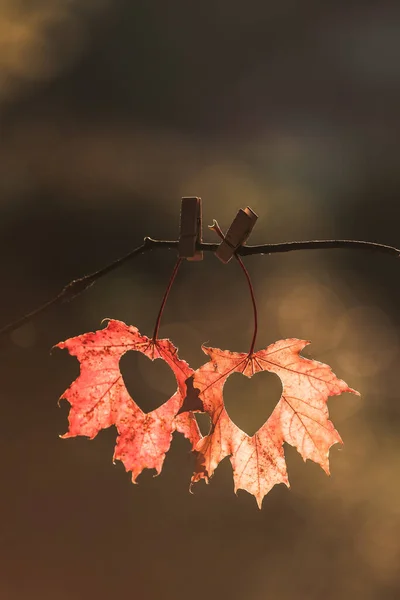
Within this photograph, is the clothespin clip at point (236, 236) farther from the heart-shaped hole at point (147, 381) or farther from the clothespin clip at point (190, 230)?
the heart-shaped hole at point (147, 381)

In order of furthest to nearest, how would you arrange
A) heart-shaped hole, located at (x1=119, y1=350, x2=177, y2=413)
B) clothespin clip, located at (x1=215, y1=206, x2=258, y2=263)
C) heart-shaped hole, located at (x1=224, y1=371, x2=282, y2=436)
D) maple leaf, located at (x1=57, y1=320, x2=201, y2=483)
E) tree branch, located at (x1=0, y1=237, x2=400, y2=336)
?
1. heart-shaped hole, located at (x1=119, y1=350, x2=177, y2=413)
2. heart-shaped hole, located at (x1=224, y1=371, x2=282, y2=436)
3. maple leaf, located at (x1=57, y1=320, x2=201, y2=483)
4. clothespin clip, located at (x1=215, y1=206, x2=258, y2=263)
5. tree branch, located at (x1=0, y1=237, x2=400, y2=336)

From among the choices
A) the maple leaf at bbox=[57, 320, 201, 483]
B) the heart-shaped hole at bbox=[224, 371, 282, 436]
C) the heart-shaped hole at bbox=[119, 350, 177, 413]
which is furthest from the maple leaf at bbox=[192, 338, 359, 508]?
the heart-shaped hole at bbox=[119, 350, 177, 413]

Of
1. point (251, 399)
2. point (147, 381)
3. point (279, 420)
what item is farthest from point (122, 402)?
point (147, 381)

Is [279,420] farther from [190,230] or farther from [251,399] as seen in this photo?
[251,399]

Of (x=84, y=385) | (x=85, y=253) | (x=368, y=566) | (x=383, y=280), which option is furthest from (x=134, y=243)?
(x=84, y=385)

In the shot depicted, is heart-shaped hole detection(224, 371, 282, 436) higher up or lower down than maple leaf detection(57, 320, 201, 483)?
lower down

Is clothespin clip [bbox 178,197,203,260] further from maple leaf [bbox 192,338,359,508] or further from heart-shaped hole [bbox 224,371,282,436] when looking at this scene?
heart-shaped hole [bbox 224,371,282,436]

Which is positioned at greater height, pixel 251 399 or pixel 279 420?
pixel 279 420
